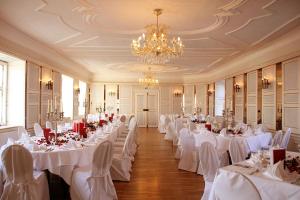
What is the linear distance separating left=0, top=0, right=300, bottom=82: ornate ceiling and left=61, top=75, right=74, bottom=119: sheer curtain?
332cm

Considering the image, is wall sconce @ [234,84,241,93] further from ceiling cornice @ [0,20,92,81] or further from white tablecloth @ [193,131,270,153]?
ceiling cornice @ [0,20,92,81]

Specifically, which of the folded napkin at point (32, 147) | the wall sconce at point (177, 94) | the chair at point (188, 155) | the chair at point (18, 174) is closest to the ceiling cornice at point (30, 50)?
the folded napkin at point (32, 147)

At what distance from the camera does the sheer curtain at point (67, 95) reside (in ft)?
36.9

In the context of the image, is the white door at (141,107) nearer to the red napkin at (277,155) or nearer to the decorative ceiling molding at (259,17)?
the decorative ceiling molding at (259,17)

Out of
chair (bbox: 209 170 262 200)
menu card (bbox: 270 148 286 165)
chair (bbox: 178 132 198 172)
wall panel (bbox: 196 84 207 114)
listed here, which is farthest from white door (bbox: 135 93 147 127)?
chair (bbox: 209 170 262 200)

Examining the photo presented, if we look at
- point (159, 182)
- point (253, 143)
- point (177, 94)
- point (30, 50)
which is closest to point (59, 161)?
point (159, 182)

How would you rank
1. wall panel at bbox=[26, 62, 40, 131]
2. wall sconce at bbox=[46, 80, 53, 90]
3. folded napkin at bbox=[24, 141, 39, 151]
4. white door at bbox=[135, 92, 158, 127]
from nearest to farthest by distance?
folded napkin at bbox=[24, 141, 39, 151] → wall panel at bbox=[26, 62, 40, 131] → wall sconce at bbox=[46, 80, 53, 90] → white door at bbox=[135, 92, 158, 127]

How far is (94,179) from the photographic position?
3762 millimetres

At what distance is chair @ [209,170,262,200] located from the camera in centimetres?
205

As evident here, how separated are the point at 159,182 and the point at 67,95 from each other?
7552 millimetres

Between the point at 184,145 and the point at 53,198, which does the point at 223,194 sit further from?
the point at 184,145

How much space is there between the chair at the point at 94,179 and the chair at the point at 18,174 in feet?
1.87

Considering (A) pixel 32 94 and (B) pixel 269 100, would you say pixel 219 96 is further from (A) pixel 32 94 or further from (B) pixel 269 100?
(A) pixel 32 94

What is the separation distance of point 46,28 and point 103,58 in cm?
412
